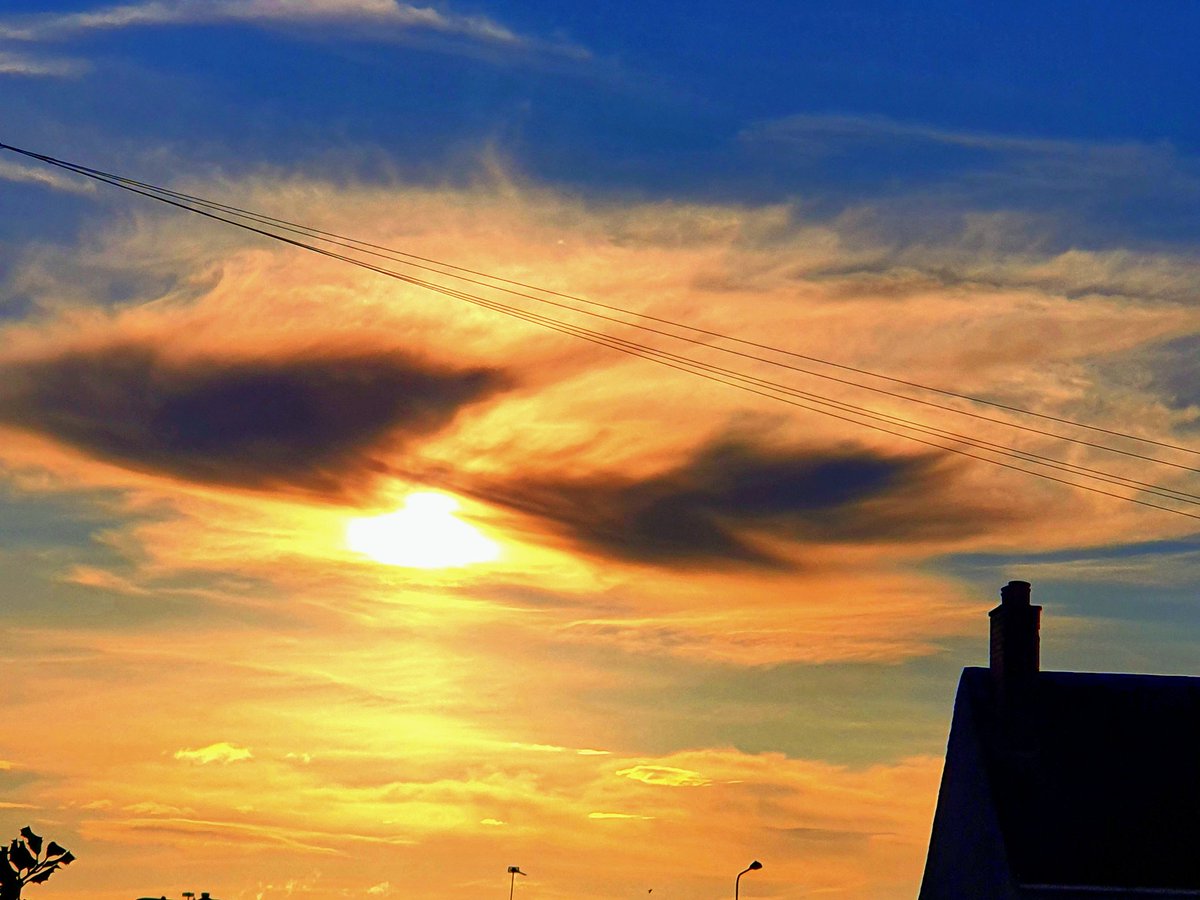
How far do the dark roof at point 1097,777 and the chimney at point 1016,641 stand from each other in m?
0.42

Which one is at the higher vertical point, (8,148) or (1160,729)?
(8,148)

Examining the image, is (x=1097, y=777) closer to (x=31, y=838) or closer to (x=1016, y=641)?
(x=1016, y=641)

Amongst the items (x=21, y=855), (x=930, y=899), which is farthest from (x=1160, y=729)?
(x=21, y=855)

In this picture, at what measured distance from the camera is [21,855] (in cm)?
3638

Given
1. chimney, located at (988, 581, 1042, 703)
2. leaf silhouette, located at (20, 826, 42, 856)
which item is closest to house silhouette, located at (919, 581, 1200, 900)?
chimney, located at (988, 581, 1042, 703)

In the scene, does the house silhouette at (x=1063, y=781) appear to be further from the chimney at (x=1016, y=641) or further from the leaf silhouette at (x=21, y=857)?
the leaf silhouette at (x=21, y=857)

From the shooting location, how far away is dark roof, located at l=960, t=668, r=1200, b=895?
3703 cm

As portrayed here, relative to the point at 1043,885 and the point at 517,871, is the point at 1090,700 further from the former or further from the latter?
the point at 517,871

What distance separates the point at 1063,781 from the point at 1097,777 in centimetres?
89

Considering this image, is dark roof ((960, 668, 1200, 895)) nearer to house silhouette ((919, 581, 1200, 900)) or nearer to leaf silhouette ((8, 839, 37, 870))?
house silhouette ((919, 581, 1200, 900))

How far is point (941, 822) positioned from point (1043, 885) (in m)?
8.63

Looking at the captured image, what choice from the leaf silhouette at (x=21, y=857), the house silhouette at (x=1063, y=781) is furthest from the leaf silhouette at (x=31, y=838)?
the house silhouette at (x=1063, y=781)

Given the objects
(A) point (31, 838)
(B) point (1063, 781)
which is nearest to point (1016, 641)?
(B) point (1063, 781)

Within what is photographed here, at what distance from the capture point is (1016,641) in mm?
41688
